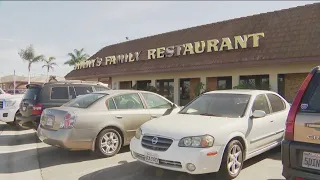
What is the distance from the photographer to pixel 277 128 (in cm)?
640

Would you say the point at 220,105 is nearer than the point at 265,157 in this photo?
Yes

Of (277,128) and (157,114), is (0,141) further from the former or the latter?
(277,128)

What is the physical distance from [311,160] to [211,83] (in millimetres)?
13740

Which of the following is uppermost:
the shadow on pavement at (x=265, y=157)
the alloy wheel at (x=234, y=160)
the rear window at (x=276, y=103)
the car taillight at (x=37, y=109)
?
the rear window at (x=276, y=103)

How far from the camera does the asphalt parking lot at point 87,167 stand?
5.37m

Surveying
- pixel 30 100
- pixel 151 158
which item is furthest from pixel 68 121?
pixel 30 100

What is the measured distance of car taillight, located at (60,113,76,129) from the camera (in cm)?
634

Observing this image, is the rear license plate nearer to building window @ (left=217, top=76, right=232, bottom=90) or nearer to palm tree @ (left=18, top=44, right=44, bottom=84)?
building window @ (left=217, top=76, right=232, bottom=90)

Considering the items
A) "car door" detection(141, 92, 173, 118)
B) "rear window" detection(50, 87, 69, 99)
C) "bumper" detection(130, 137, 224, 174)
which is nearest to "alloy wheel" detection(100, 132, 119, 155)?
"car door" detection(141, 92, 173, 118)

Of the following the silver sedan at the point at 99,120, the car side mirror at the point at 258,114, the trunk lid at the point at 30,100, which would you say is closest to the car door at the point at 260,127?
the car side mirror at the point at 258,114

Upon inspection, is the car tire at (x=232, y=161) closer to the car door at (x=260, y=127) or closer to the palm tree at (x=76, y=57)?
the car door at (x=260, y=127)

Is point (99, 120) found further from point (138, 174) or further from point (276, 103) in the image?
point (276, 103)

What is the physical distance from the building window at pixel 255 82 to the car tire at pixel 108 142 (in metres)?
9.07

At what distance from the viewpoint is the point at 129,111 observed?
23.7 feet
